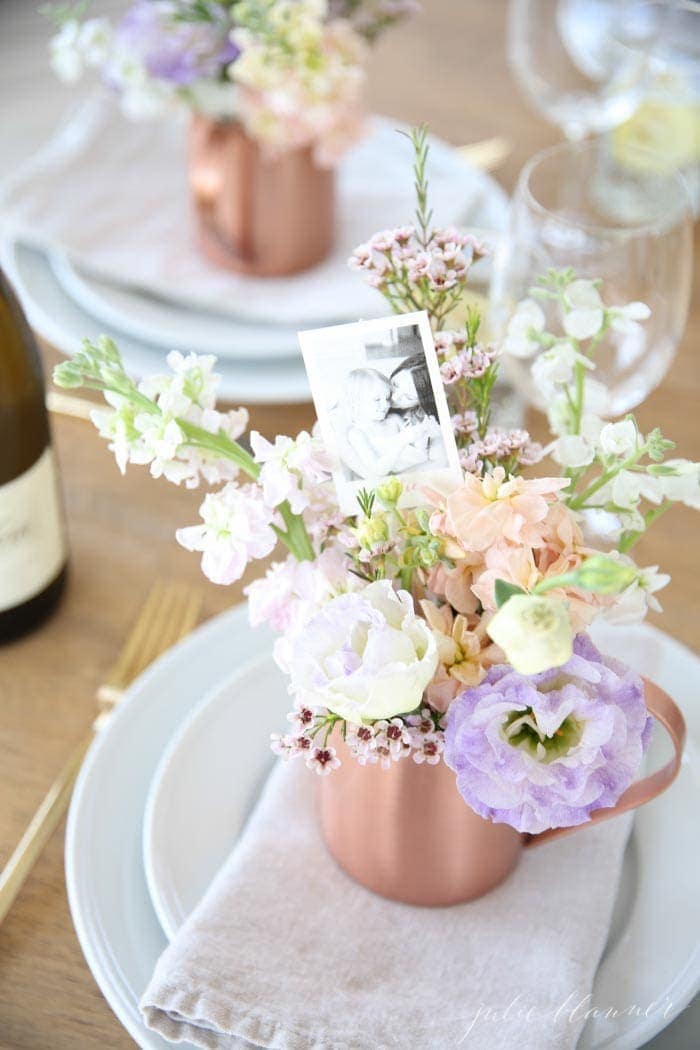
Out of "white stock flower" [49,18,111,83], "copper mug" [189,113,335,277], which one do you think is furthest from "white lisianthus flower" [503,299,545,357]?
"white stock flower" [49,18,111,83]

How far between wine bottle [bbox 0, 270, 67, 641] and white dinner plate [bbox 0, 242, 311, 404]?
0.43 ft

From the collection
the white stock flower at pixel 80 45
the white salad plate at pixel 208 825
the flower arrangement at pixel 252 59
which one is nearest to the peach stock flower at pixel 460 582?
the white salad plate at pixel 208 825

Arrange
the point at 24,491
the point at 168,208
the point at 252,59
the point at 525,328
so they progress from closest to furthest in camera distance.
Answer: the point at 525,328
the point at 24,491
the point at 252,59
the point at 168,208

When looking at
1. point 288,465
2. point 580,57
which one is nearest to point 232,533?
point 288,465

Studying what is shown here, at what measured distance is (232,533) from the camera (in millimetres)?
474

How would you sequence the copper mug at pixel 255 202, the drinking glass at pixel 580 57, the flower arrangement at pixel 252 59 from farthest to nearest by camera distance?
the drinking glass at pixel 580 57, the copper mug at pixel 255 202, the flower arrangement at pixel 252 59

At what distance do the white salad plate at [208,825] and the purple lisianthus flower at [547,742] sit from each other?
0.15m

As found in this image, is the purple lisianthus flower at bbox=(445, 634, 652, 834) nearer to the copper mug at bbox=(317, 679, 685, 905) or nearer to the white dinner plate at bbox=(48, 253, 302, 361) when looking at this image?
the copper mug at bbox=(317, 679, 685, 905)

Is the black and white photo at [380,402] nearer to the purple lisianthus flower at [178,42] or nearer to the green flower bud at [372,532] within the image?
the green flower bud at [372,532]

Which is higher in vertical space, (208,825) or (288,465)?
(288,465)

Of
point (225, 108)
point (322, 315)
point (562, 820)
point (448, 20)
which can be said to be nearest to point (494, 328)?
point (322, 315)

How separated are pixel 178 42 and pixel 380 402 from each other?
578mm

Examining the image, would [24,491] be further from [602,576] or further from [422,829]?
[602,576]

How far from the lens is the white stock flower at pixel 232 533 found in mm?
471
